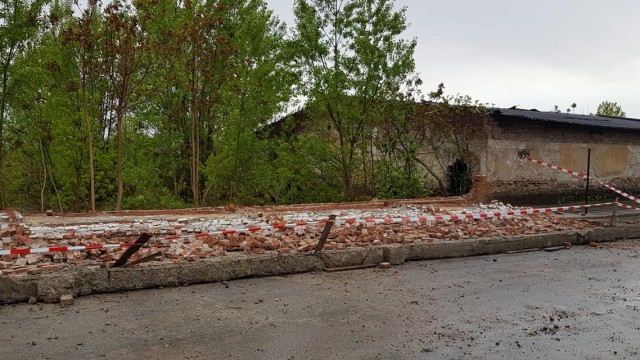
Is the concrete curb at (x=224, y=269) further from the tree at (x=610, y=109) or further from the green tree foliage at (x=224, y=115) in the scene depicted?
the tree at (x=610, y=109)

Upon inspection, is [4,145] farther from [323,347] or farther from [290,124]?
[323,347]

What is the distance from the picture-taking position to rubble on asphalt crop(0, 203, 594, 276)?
6.85m

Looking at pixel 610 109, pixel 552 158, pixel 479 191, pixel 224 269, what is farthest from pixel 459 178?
pixel 610 109

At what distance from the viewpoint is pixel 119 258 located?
21.3 ft

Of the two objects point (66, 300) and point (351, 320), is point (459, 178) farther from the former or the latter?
point (66, 300)

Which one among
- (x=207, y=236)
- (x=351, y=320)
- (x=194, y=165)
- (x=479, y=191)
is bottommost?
(x=351, y=320)

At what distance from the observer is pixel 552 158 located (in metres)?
19.2

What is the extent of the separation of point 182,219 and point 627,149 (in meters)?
19.8

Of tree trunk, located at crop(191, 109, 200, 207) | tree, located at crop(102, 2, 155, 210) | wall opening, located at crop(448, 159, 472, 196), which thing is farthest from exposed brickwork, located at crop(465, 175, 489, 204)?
tree, located at crop(102, 2, 155, 210)

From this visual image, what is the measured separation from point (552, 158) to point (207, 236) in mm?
15321

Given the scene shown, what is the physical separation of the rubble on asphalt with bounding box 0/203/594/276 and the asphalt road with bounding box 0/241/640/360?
0.76 metres

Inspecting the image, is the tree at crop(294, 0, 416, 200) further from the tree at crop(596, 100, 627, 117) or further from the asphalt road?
the tree at crop(596, 100, 627, 117)

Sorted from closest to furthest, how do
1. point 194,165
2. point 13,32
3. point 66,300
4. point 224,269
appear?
1. point 66,300
2. point 224,269
3. point 13,32
4. point 194,165

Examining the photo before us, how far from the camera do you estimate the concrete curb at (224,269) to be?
5.85m
